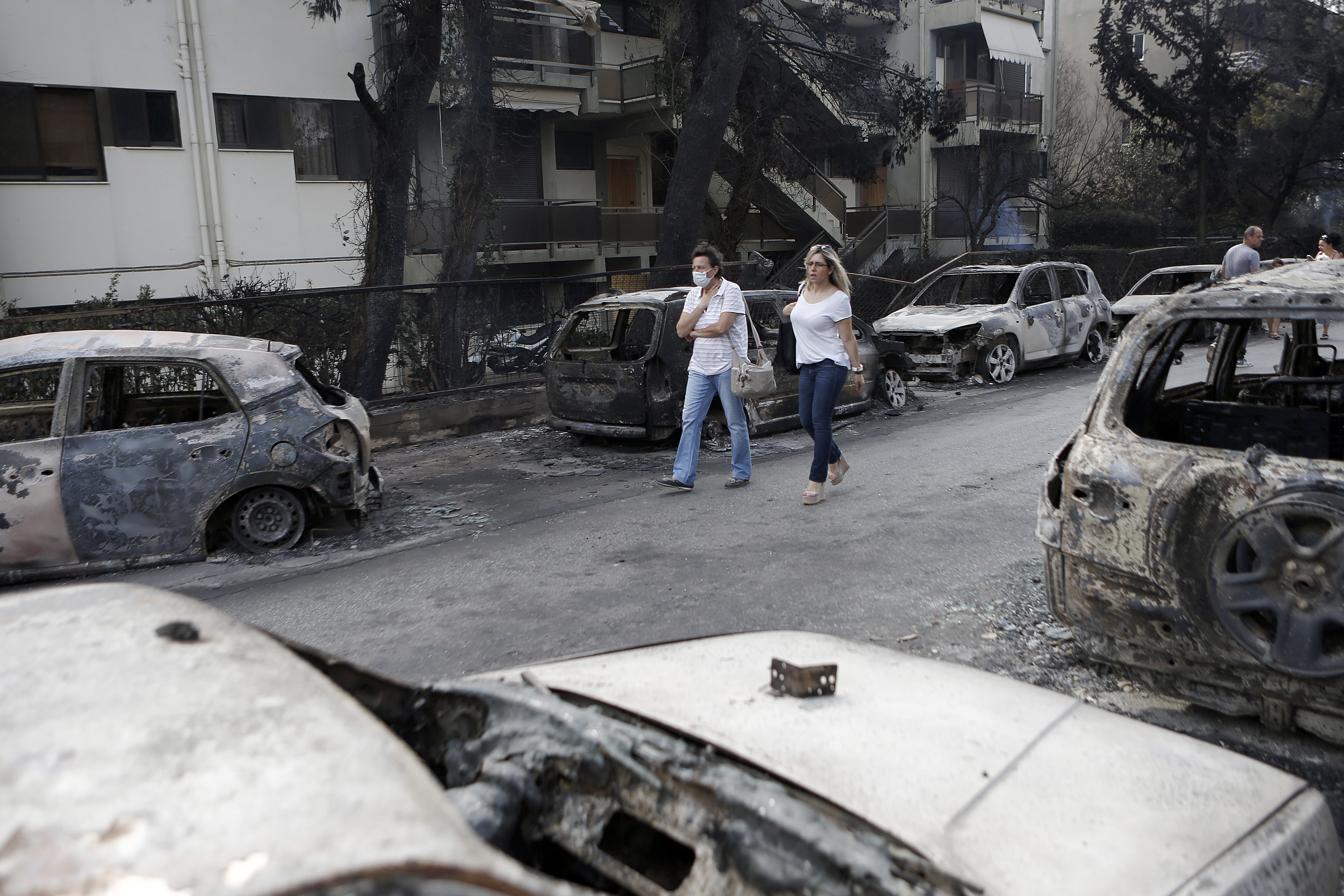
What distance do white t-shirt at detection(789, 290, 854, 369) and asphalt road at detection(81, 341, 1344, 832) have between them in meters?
1.13

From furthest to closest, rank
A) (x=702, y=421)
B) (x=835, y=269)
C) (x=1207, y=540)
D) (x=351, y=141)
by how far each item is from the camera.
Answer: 1. (x=351, y=141)
2. (x=702, y=421)
3. (x=835, y=269)
4. (x=1207, y=540)

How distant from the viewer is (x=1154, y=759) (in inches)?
83.5

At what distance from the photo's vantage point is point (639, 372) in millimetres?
9602

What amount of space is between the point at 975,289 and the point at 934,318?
1.55 metres

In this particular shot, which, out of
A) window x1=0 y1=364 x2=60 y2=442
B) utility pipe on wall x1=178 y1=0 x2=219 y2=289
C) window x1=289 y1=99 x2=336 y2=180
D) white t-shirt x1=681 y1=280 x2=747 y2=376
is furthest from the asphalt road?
window x1=289 y1=99 x2=336 y2=180

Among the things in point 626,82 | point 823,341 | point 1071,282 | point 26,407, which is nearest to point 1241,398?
point 823,341

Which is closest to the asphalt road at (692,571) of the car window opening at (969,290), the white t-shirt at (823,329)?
the white t-shirt at (823,329)

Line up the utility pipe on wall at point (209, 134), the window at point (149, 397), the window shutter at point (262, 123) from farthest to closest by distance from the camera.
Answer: the window shutter at point (262, 123) < the utility pipe on wall at point (209, 134) < the window at point (149, 397)

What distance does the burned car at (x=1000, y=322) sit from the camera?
1380 centimetres

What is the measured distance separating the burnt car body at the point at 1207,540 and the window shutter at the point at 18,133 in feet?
59.7

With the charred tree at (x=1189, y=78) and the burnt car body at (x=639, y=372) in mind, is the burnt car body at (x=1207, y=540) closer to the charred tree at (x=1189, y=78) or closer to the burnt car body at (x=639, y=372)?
the burnt car body at (x=639, y=372)

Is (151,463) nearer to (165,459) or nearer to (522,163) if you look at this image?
(165,459)

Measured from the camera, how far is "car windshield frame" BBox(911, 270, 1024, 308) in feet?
48.1

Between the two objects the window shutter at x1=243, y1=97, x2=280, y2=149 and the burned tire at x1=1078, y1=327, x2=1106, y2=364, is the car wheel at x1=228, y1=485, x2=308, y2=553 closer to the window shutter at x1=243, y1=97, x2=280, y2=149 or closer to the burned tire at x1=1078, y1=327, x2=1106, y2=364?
the burned tire at x1=1078, y1=327, x2=1106, y2=364
